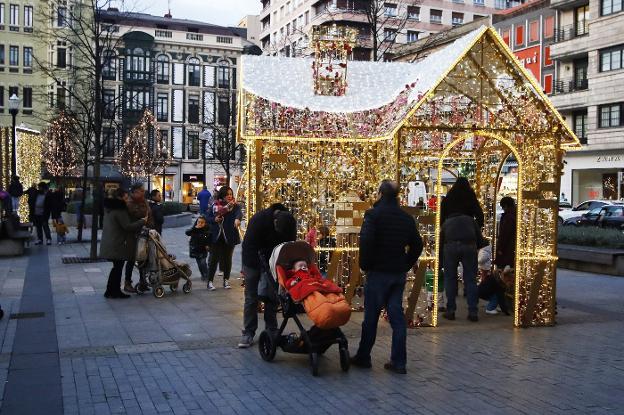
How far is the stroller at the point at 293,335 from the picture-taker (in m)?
6.82

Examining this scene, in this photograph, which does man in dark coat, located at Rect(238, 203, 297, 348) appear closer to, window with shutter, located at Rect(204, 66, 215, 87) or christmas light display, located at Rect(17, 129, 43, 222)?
christmas light display, located at Rect(17, 129, 43, 222)

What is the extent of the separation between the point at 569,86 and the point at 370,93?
118 ft

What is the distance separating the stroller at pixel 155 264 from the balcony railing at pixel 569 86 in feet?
119

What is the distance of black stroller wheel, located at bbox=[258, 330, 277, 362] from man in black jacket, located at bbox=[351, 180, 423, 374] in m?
0.84

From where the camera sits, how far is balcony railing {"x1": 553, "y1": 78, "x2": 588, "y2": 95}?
4203cm

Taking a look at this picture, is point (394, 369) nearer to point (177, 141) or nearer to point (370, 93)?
point (370, 93)

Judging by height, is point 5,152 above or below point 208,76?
below

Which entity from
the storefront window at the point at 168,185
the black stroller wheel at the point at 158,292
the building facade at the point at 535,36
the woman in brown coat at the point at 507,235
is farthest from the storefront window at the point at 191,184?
the woman in brown coat at the point at 507,235

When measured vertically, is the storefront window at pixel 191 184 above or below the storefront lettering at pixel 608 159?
below

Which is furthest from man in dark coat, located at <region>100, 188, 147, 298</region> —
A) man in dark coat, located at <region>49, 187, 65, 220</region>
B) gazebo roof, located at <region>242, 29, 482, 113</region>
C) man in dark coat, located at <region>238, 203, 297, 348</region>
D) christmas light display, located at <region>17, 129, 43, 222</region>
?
christmas light display, located at <region>17, 129, 43, 222</region>

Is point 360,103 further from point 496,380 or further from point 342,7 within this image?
point 342,7

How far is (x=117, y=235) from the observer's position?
1098cm

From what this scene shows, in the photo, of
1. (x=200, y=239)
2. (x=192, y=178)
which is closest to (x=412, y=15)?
(x=192, y=178)

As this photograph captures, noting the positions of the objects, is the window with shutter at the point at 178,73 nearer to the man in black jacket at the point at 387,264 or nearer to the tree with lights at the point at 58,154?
the tree with lights at the point at 58,154
